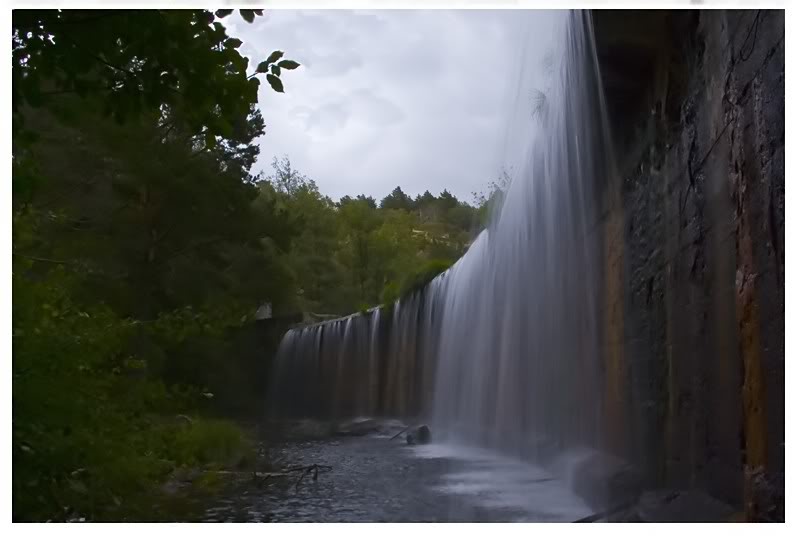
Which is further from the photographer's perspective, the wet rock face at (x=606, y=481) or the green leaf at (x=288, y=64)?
the wet rock face at (x=606, y=481)

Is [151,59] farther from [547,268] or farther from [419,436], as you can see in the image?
[419,436]

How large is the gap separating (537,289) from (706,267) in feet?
12.0

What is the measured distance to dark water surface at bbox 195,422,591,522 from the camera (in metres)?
4.71

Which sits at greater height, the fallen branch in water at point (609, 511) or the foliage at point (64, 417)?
the foliage at point (64, 417)

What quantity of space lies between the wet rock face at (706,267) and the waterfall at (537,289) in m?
0.44

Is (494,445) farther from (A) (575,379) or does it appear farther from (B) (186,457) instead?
(B) (186,457)

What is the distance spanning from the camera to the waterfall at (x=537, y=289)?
5.67 meters

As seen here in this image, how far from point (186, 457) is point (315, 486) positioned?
118 centimetres

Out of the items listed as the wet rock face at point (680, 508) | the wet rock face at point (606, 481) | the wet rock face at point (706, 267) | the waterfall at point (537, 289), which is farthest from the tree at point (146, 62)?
the waterfall at point (537, 289)

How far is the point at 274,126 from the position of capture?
5.75m

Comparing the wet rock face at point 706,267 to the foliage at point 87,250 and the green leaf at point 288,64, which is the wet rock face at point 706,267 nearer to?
the green leaf at point 288,64

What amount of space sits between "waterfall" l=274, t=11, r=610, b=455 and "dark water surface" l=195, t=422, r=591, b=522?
0.58 metres

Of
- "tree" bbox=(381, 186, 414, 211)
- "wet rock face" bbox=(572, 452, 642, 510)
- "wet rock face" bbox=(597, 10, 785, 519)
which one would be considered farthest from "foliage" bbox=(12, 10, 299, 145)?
"tree" bbox=(381, 186, 414, 211)

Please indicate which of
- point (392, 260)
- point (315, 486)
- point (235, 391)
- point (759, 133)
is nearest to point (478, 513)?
point (315, 486)
